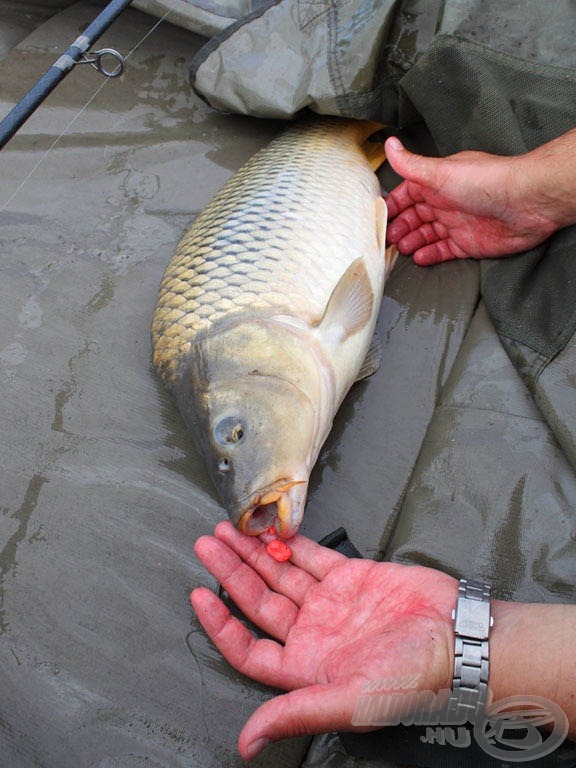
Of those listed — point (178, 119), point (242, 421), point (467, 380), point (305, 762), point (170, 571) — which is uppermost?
point (178, 119)

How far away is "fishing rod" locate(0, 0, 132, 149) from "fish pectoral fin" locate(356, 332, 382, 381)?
1.39 meters

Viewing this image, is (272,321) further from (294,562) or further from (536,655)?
(536,655)

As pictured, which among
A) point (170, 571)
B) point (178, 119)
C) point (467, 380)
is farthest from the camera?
point (178, 119)

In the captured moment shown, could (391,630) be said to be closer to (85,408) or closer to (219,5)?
(85,408)

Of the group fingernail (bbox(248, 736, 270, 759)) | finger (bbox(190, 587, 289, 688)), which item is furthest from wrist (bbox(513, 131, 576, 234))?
fingernail (bbox(248, 736, 270, 759))

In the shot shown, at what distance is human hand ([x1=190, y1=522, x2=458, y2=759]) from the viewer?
53.1 inches

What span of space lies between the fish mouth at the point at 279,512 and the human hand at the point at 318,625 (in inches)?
2.6

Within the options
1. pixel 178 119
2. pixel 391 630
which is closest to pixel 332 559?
pixel 391 630

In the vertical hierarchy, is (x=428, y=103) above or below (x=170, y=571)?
above

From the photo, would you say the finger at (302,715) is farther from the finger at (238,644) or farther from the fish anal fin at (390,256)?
the fish anal fin at (390,256)

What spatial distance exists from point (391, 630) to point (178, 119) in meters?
2.57

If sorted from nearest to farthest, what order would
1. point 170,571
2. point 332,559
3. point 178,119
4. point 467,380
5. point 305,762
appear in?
point 305,762
point 332,559
point 170,571
point 467,380
point 178,119

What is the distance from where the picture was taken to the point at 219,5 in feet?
9.59

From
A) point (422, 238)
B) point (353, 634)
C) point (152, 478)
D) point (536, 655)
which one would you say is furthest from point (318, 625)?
point (422, 238)
